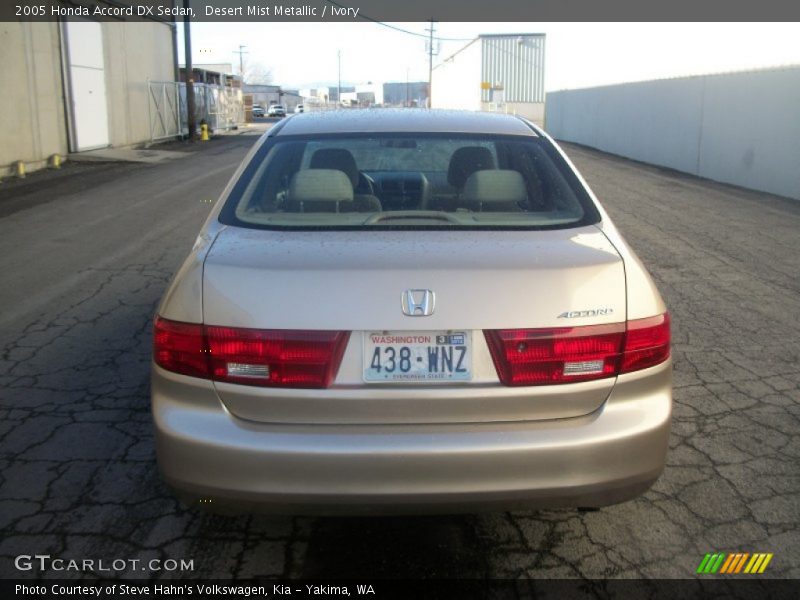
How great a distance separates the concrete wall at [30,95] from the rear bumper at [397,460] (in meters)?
16.2

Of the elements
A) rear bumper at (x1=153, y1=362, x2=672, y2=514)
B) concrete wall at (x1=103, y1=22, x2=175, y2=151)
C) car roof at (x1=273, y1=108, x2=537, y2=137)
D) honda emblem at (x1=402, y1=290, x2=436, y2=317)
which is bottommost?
rear bumper at (x1=153, y1=362, x2=672, y2=514)

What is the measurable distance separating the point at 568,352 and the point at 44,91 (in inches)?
776

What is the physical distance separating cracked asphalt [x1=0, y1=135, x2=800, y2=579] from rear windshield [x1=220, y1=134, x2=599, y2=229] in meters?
1.20

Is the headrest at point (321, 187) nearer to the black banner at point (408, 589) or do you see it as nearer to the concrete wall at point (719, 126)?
the black banner at point (408, 589)

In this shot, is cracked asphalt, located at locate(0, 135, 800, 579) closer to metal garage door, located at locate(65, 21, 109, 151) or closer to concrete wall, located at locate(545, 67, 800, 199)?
concrete wall, located at locate(545, 67, 800, 199)

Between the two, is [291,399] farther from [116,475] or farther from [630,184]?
[630,184]

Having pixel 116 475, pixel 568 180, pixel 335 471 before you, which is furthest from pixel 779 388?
pixel 116 475

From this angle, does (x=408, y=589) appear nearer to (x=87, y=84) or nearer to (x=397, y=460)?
(x=397, y=460)

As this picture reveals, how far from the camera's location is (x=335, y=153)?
393cm

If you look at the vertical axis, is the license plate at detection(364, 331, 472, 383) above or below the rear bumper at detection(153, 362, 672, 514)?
above

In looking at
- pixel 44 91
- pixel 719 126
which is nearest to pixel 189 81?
pixel 44 91

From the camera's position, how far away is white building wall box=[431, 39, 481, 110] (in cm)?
6669

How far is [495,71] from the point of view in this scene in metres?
66.6

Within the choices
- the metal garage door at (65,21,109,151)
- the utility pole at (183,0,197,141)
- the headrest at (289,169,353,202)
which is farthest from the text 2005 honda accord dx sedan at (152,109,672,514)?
the utility pole at (183,0,197,141)
